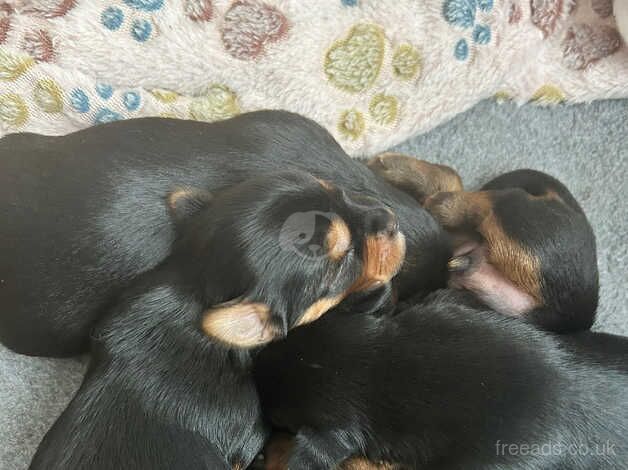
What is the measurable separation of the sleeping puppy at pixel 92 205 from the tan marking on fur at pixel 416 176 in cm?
34

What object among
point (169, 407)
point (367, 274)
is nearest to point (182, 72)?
point (367, 274)

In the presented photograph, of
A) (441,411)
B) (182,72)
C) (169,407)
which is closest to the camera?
(441,411)

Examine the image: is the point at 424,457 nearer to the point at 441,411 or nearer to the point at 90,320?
the point at 441,411

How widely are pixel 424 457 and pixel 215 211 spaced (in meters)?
→ 0.81

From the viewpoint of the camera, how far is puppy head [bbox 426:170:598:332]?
2.04 meters

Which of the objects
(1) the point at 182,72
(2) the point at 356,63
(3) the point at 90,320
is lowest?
(3) the point at 90,320

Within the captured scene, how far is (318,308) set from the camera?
5.90 feet

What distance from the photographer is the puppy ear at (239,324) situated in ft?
5.24

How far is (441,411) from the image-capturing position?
164 centimetres

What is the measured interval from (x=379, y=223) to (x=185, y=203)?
526 mm

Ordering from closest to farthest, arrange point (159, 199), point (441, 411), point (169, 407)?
point (441, 411)
point (169, 407)
point (159, 199)

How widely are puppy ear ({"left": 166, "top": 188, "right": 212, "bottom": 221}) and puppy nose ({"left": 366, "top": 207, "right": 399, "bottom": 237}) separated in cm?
44

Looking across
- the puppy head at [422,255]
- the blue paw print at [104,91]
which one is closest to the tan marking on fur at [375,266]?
the puppy head at [422,255]

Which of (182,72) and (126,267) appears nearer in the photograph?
(126,267)
